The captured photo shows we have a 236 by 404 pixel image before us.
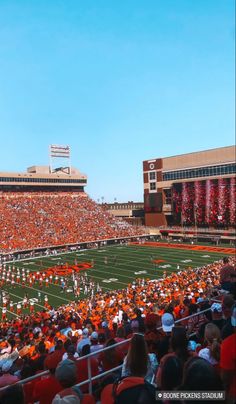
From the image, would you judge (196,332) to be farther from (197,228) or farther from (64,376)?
(197,228)

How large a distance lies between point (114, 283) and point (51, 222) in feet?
84.3

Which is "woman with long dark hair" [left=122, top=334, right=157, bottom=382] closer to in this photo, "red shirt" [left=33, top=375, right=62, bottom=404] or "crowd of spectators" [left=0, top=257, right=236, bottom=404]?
"crowd of spectators" [left=0, top=257, right=236, bottom=404]

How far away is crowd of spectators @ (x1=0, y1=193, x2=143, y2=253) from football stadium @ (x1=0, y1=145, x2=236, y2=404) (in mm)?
180

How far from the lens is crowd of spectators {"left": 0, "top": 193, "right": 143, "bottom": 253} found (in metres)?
43.2

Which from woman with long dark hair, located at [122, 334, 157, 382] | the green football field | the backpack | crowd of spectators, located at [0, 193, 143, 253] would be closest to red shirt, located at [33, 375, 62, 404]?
woman with long dark hair, located at [122, 334, 157, 382]

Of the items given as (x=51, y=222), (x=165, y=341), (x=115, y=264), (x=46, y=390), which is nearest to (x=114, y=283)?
(x=115, y=264)

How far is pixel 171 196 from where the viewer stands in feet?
184

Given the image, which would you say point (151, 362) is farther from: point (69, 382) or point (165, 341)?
point (69, 382)

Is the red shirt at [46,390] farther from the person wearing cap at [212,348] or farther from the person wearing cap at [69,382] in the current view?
the person wearing cap at [212,348]

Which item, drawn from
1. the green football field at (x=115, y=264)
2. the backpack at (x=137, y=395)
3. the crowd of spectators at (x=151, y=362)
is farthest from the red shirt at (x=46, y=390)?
the green football field at (x=115, y=264)

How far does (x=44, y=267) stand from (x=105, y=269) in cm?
593

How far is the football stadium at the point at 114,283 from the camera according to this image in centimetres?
350

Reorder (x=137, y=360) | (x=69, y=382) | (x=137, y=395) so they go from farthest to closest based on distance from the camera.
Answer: (x=69, y=382) < (x=137, y=360) < (x=137, y=395)

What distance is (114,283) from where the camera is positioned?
993 inches
